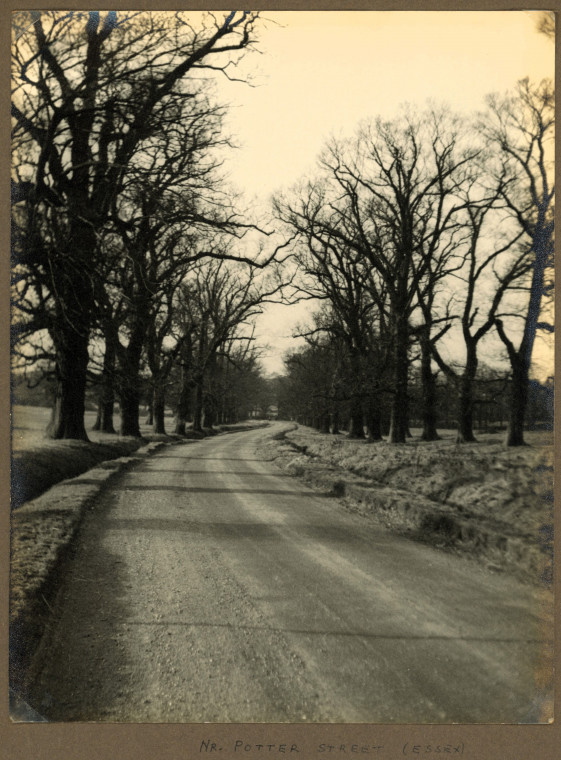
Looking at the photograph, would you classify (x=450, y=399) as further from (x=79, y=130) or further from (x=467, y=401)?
(x=79, y=130)

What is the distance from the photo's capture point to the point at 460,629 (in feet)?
11.0

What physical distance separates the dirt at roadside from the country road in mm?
301

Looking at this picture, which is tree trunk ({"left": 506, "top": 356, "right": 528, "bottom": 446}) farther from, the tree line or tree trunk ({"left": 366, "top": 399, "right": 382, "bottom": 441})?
tree trunk ({"left": 366, "top": 399, "right": 382, "bottom": 441})

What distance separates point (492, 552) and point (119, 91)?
6.66 m

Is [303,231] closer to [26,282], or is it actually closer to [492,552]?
[26,282]

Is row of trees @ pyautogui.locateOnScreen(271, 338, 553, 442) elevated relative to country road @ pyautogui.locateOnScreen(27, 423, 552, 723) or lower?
elevated

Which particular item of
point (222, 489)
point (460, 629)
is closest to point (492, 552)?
point (460, 629)

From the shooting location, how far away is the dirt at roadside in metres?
3.86

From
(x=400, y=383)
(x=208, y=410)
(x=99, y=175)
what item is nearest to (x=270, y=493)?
(x=400, y=383)
